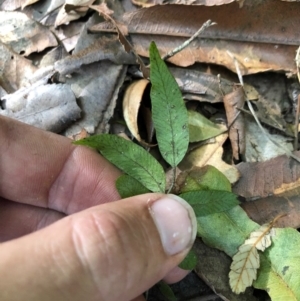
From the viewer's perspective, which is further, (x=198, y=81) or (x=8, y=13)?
(x=8, y=13)

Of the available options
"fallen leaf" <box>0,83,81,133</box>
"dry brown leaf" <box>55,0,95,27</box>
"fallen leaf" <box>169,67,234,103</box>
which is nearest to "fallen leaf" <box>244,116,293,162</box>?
"fallen leaf" <box>169,67,234,103</box>

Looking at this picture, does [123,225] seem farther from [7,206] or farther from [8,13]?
[8,13]

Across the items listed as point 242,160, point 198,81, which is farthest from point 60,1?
point 242,160

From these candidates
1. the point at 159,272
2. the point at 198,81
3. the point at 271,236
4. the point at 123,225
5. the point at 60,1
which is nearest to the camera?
the point at 123,225

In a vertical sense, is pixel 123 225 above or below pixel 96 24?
below

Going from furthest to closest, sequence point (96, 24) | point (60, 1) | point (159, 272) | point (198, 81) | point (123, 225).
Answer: point (60, 1) < point (96, 24) < point (198, 81) < point (159, 272) < point (123, 225)

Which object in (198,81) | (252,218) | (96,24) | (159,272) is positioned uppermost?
(96,24)

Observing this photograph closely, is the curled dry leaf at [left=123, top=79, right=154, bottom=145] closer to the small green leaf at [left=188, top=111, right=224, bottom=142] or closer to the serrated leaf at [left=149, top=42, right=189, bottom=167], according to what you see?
the small green leaf at [left=188, top=111, right=224, bottom=142]
